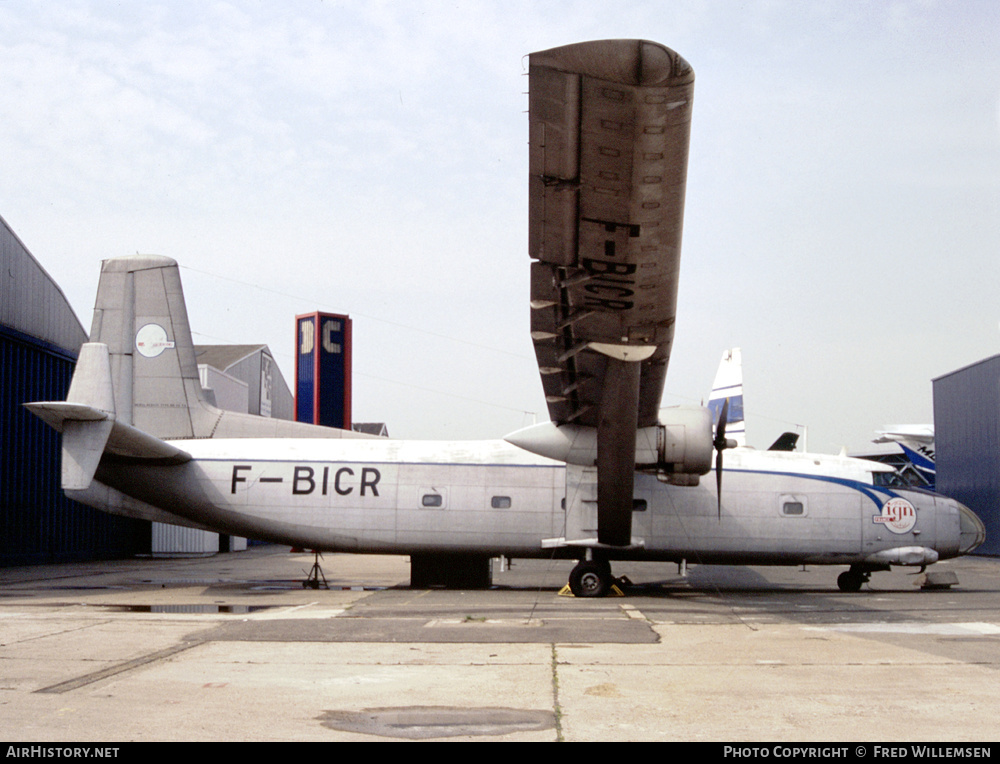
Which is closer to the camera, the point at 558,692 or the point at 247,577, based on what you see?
the point at 558,692

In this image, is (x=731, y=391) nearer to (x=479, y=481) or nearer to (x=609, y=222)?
(x=479, y=481)

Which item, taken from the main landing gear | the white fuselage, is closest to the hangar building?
the white fuselage

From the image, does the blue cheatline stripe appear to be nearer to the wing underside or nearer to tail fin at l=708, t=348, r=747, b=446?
the wing underside

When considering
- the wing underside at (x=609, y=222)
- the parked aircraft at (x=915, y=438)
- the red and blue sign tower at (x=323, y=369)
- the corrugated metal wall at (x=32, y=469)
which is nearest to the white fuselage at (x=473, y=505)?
the wing underside at (x=609, y=222)

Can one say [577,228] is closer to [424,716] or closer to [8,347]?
[424,716]

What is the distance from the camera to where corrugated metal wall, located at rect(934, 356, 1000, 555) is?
38.6 metres

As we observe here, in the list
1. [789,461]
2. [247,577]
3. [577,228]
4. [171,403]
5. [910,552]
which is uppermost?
[577,228]

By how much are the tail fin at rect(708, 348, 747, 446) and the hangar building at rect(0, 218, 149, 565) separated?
23.1 m

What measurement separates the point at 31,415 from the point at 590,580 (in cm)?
1974

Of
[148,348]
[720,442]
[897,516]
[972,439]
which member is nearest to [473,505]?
[720,442]

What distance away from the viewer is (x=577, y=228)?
10.5 metres

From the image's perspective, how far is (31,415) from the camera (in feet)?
91.6
